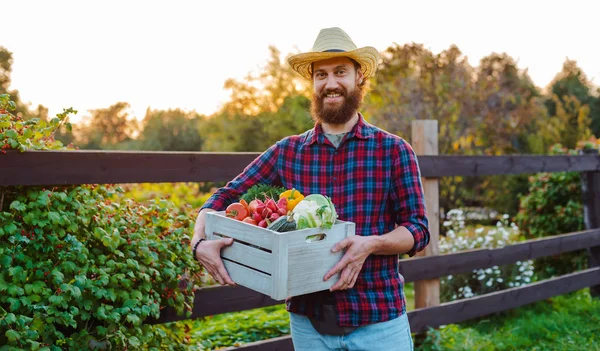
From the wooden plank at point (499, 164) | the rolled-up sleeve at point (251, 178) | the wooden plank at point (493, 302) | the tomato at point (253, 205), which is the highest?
the wooden plank at point (499, 164)

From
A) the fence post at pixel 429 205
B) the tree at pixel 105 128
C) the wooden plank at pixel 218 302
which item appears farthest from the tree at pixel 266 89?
the wooden plank at pixel 218 302

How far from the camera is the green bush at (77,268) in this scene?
2576mm

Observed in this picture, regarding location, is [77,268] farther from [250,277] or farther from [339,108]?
[339,108]

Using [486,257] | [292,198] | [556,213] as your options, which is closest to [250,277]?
[292,198]

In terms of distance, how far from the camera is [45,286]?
263cm

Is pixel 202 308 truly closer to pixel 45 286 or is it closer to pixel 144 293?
pixel 144 293

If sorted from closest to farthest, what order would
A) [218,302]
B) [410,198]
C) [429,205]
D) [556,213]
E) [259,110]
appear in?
[410,198] < [218,302] < [429,205] < [556,213] < [259,110]

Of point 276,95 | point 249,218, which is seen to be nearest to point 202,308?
point 249,218

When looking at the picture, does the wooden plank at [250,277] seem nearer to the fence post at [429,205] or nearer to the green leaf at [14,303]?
the green leaf at [14,303]

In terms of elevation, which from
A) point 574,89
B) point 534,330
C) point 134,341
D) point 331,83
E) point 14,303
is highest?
point 574,89

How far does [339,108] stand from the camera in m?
2.41

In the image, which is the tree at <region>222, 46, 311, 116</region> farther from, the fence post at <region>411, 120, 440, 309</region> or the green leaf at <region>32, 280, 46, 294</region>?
the green leaf at <region>32, 280, 46, 294</region>

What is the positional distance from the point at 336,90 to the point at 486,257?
3227 mm

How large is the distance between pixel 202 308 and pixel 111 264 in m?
0.75
